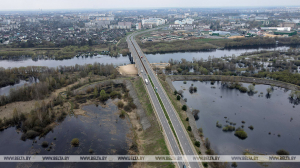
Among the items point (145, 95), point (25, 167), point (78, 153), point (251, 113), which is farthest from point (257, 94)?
point (25, 167)

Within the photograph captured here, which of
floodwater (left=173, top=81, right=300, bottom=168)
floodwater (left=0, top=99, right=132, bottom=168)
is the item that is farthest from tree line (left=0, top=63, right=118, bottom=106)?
floodwater (left=173, top=81, right=300, bottom=168)

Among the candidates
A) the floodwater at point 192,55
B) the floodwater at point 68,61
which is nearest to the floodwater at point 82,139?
the floodwater at point 68,61

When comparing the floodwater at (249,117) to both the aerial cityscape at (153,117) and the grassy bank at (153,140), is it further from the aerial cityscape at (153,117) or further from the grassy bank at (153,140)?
the grassy bank at (153,140)

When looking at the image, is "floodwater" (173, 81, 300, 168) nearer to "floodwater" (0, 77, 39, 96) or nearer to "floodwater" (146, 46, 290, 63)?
"floodwater" (146, 46, 290, 63)

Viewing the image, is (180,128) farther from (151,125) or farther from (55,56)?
(55,56)

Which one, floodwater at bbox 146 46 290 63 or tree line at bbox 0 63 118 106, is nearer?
tree line at bbox 0 63 118 106

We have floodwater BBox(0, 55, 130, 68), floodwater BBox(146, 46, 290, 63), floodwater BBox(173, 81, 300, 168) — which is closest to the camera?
floodwater BBox(173, 81, 300, 168)
